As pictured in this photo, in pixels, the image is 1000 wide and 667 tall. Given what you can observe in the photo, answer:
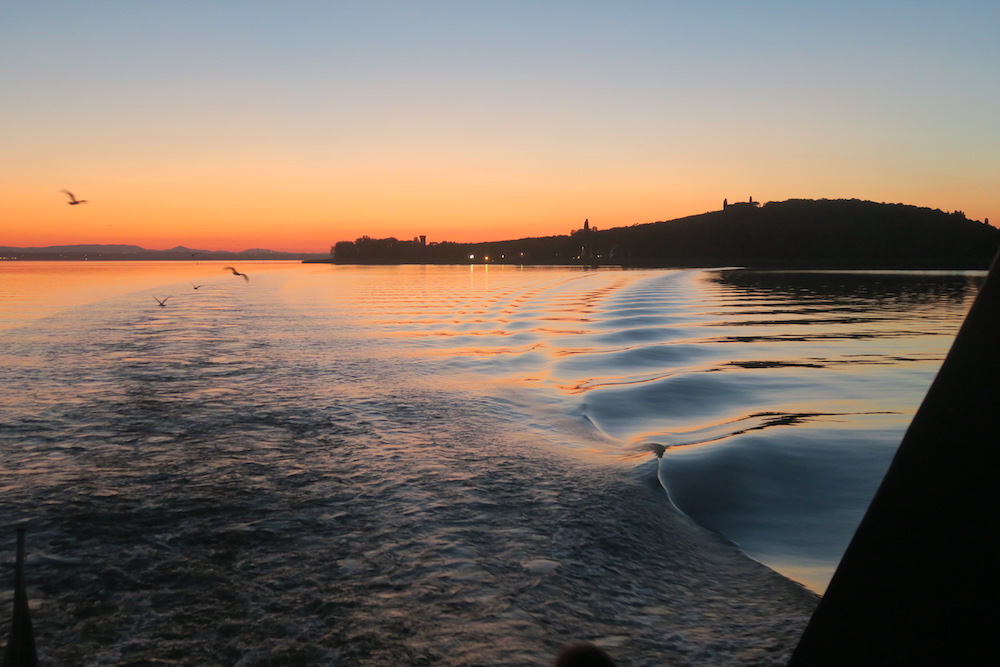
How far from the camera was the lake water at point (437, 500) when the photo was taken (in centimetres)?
496

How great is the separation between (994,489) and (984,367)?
0.31 meters

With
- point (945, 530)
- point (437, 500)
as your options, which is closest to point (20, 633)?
point (945, 530)

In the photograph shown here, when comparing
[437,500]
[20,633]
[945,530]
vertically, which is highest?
[945,530]

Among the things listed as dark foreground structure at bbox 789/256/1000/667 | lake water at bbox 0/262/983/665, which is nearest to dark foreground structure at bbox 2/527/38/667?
dark foreground structure at bbox 789/256/1000/667

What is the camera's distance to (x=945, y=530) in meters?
1.69

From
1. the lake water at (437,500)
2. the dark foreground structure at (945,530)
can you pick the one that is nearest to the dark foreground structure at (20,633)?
the dark foreground structure at (945,530)

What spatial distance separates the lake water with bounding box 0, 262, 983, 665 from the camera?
16.3 ft

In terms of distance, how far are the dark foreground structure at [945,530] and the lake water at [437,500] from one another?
322 centimetres

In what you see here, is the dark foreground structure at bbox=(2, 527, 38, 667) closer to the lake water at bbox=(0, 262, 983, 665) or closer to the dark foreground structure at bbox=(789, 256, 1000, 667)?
the dark foreground structure at bbox=(789, 256, 1000, 667)

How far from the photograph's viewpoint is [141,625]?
4941 mm

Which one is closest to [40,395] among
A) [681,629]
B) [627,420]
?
[627,420]

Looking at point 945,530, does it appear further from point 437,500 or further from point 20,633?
point 437,500

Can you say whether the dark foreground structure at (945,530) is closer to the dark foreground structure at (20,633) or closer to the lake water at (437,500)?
the dark foreground structure at (20,633)

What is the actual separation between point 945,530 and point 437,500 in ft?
20.9
